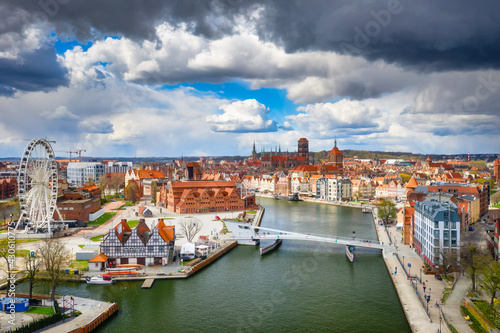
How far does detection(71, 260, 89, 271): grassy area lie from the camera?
31.8 m

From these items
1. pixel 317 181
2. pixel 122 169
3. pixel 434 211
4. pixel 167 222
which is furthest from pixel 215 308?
pixel 122 169

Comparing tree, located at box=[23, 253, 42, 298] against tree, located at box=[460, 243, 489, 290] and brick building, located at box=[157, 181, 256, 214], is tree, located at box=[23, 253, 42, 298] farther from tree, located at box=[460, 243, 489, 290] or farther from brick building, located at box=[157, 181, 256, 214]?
brick building, located at box=[157, 181, 256, 214]

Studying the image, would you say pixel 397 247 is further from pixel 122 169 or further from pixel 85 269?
pixel 122 169

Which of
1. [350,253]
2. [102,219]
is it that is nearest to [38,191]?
[102,219]

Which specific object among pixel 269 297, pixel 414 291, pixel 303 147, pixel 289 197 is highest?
pixel 303 147

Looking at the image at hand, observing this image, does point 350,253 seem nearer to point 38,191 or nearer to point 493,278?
point 493,278

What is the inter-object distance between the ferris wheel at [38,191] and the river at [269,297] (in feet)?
61.1

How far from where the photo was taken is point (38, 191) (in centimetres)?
4638

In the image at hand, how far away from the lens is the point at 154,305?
25.7 meters

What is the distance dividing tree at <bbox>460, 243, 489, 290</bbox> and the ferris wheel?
41.0m

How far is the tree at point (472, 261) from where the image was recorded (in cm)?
2439

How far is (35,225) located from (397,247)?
39849 millimetres

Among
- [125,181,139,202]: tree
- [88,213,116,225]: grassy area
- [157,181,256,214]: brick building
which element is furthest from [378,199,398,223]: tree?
[125,181,139,202]: tree

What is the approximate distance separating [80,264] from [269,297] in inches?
660
